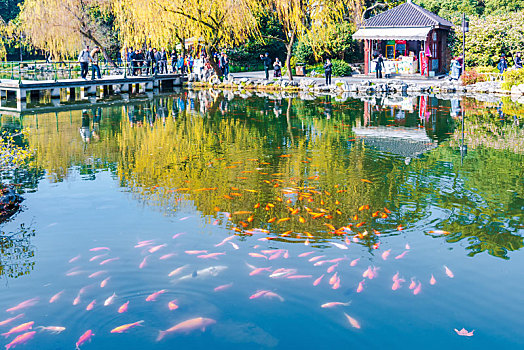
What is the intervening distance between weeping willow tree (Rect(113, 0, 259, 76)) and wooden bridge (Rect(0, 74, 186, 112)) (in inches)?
97.3

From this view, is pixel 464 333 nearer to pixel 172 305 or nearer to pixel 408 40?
pixel 172 305

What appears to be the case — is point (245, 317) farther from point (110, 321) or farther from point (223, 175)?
point (223, 175)

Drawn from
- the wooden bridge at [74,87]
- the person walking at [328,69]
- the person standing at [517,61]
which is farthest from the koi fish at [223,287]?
the person standing at [517,61]

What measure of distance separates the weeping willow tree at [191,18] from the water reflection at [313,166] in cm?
1065

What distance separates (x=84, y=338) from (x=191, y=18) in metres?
28.1

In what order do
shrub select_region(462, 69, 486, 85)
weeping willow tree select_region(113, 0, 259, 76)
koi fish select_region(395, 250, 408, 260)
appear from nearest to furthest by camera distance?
koi fish select_region(395, 250, 408, 260) < shrub select_region(462, 69, 486, 85) < weeping willow tree select_region(113, 0, 259, 76)

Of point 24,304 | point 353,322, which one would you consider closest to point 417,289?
point 353,322

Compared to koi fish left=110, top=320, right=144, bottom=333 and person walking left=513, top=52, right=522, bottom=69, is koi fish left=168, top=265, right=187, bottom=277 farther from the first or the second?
person walking left=513, top=52, right=522, bottom=69

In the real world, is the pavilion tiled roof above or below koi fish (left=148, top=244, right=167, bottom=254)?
above

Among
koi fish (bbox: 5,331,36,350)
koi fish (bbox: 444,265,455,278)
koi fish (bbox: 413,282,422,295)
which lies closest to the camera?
koi fish (bbox: 5,331,36,350)

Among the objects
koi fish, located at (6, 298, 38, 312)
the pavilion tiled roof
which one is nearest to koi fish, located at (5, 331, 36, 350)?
koi fish, located at (6, 298, 38, 312)

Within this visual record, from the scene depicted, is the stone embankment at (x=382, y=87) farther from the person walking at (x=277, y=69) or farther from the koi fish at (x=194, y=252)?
the koi fish at (x=194, y=252)

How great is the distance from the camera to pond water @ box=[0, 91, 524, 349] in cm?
591

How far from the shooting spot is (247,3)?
31906mm
